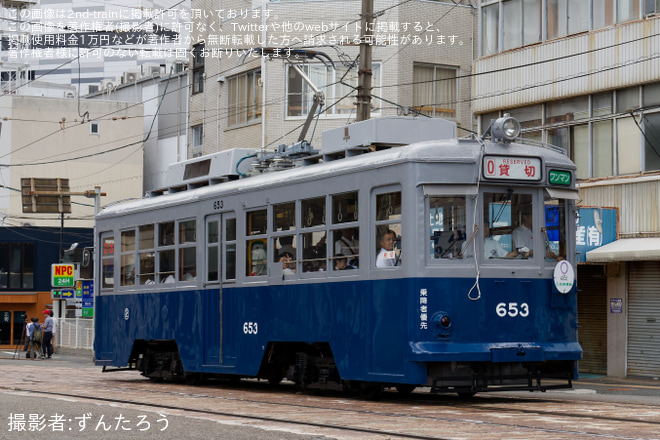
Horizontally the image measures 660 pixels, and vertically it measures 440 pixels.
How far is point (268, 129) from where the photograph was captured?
32.0m

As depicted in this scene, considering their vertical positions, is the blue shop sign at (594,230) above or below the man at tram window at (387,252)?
above

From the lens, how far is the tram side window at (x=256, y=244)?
15.0 metres

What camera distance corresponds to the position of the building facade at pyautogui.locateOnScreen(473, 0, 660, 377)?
2114cm

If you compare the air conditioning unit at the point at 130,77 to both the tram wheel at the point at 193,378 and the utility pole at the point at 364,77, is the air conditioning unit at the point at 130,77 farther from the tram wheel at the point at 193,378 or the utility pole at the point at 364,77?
the tram wheel at the point at 193,378

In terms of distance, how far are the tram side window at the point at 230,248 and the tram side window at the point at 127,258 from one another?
3.26m

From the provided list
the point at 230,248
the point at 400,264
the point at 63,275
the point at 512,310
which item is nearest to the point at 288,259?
the point at 230,248

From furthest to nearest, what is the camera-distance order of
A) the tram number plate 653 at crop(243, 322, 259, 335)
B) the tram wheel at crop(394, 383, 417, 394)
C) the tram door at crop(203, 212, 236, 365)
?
the tram door at crop(203, 212, 236, 365) → the tram number plate 653 at crop(243, 322, 259, 335) → the tram wheel at crop(394, 383, 417, 394)

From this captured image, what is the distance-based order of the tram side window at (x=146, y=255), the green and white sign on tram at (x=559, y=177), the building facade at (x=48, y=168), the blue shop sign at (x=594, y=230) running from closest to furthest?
the green and white sign on tram at (x=559, y=177)
the tram side window at (x=146, y=255)
the blue shop sign at (x=594, y=230)
the building facade at (x=48, y=168)

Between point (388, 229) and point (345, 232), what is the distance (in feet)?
2.50

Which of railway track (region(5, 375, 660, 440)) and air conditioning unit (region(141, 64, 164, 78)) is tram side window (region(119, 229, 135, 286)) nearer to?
railway track (region(5, 375, 660, 440))

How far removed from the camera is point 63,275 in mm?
40812

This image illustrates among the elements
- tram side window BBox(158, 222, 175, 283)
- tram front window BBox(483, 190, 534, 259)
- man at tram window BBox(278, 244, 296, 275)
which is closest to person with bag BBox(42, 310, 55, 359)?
tram side window BBox(158, 222, 175, 283)

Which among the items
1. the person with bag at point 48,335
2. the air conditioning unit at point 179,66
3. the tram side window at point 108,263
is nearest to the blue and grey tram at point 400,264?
the tram side window at point 108,263

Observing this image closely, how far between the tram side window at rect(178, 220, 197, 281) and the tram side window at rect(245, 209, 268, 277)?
63.1 inches
